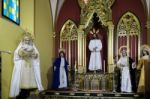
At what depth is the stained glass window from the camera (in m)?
6.78

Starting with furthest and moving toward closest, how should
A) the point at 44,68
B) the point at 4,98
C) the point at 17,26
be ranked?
the point at 44,68 → the point at 17,26 → the point at 4,98

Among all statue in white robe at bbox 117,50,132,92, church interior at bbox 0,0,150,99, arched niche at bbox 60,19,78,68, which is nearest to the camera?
statue in white robe at bbox 117,50,132,92

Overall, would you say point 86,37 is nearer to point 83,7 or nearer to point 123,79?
point 83,7

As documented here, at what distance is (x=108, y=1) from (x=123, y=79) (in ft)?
8.39

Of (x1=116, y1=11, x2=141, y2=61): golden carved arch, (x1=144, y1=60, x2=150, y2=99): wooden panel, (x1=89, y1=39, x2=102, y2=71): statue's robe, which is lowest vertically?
(x1=144, y1=60, x2=150, y2=99): wooden panel

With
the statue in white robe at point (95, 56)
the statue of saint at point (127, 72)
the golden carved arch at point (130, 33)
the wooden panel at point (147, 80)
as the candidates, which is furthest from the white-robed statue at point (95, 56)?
the wooden panel at point (147, 80)

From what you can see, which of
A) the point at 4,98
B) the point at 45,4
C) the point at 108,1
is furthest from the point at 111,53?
the point at 4,98

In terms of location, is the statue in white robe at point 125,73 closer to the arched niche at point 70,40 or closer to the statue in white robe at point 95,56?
the statue in white robe at point 95,56

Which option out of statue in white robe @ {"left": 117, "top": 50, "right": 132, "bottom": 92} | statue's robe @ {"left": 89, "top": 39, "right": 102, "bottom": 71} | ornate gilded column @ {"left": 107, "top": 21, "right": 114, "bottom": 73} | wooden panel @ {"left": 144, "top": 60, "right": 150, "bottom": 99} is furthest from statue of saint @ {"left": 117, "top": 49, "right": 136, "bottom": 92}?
wooden panel @ {"left": 144, "top": 60, "right": 150, "bottom": 99}

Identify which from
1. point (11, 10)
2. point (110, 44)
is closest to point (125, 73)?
point (110, 44)

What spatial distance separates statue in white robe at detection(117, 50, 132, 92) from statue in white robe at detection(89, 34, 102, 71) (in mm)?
795

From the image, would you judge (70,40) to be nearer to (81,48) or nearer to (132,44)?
(81,48)

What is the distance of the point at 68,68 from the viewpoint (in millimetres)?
9109

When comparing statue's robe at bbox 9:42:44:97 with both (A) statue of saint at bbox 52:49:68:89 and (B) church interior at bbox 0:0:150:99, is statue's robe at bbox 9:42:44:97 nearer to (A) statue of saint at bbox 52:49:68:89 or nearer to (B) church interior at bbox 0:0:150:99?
(B) church interior at bbox 0:0:150:99
